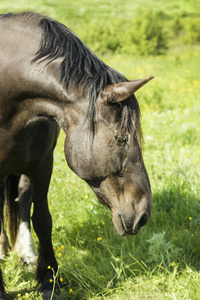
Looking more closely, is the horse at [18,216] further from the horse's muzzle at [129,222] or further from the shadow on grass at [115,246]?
the horse's muzzle at [129,222]

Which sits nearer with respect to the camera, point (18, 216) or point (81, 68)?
point (81, 68)

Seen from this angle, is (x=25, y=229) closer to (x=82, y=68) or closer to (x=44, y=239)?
(x=44, y=239)

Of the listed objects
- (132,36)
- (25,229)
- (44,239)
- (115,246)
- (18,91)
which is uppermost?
(18,91)

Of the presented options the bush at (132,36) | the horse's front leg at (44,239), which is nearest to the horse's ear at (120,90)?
the horse's front leg at (44,239)

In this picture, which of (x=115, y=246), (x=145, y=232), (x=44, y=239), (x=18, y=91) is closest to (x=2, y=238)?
(x=44, y=239)

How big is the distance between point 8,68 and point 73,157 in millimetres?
676

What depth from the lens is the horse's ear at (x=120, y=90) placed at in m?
2.01

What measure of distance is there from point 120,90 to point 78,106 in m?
0.27

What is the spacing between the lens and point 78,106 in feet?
7.23

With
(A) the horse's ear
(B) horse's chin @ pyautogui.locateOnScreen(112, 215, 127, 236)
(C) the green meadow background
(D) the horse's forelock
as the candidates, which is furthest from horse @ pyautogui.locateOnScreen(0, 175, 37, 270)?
(A) the horse's ear

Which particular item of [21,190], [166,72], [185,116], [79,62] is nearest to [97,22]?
[166,72]

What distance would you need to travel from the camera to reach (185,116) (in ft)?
22.1

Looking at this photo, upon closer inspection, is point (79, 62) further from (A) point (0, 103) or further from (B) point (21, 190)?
(B) point (21, 190)

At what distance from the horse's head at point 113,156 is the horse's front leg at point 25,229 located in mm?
1424
